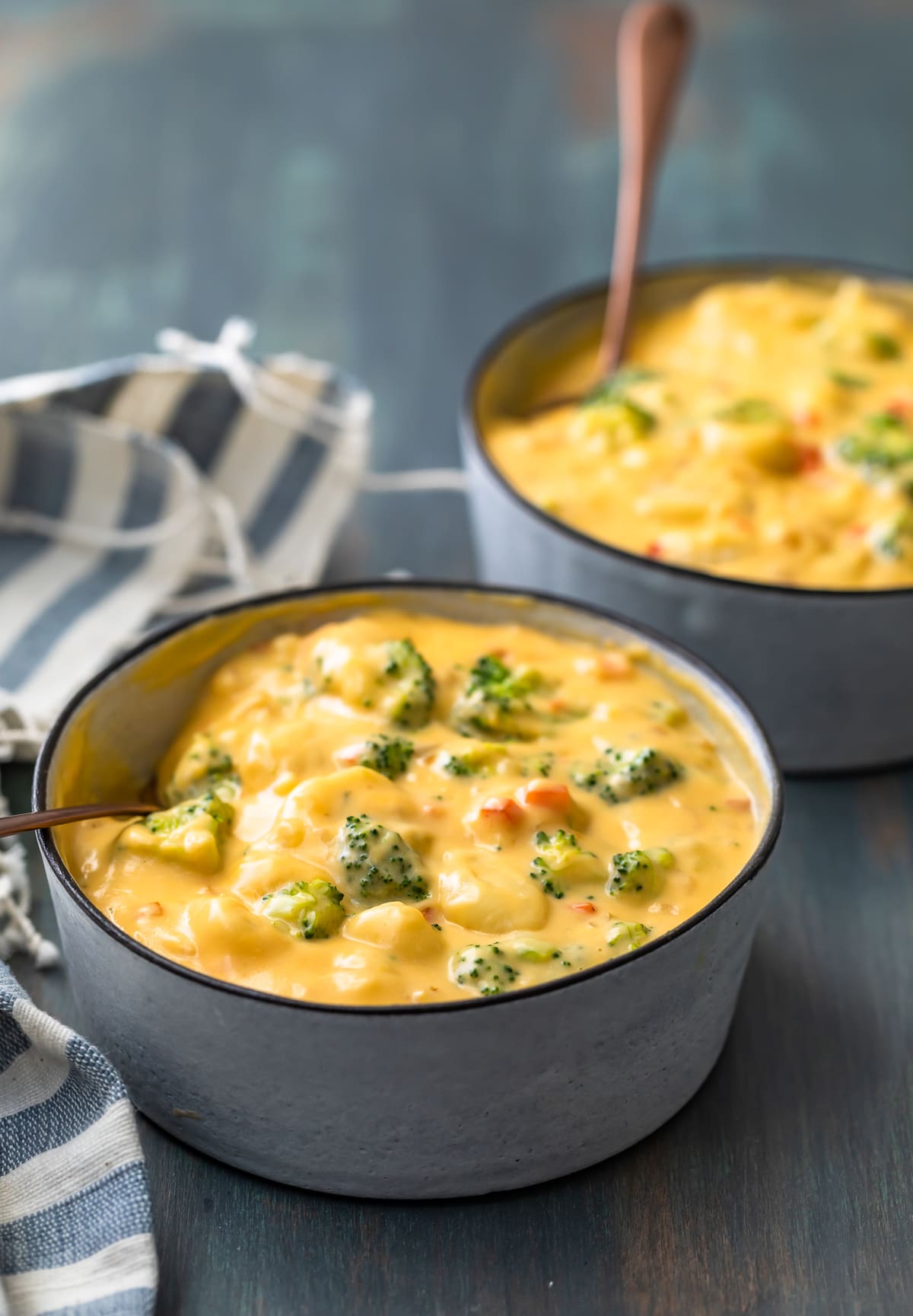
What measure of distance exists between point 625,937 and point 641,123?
2504 millimetres

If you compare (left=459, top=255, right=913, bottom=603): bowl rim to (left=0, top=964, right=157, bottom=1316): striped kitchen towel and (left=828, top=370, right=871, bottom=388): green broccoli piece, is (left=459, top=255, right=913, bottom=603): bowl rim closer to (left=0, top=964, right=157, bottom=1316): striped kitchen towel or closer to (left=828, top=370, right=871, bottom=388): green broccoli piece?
(left=828, top=370, right=871, bottom=388): green broccoli piece

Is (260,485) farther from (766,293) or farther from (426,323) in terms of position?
(766,293)

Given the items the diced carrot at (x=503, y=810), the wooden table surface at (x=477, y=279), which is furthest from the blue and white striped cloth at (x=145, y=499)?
the diced carrot at (x=503, y=810)

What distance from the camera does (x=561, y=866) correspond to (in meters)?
2.43

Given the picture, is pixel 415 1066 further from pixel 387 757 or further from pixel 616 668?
pixel 616 668

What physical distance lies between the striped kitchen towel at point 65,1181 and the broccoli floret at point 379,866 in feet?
1.40

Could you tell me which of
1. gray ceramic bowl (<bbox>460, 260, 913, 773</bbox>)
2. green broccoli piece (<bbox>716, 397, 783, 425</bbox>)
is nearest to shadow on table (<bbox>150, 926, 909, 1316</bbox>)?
gray ceramic bowl (<bbox>460, 260, 913, 773</bbox>)

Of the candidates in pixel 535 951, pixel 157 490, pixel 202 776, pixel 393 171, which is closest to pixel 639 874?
pixel 535 951

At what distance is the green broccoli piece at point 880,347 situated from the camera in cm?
395

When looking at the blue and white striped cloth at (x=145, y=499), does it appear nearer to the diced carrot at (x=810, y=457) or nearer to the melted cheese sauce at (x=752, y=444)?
the melted cheese sauce at (x=752, y=444)

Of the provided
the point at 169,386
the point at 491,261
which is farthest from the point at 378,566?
the point at 491,261

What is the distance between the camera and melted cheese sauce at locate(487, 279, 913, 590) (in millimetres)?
3305

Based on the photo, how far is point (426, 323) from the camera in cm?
467

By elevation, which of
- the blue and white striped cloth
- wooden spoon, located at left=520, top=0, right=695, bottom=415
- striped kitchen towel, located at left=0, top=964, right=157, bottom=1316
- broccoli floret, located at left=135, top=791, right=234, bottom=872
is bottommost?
striped kitchen towel, located at left=0, top=964, right=157, bottom=1316
